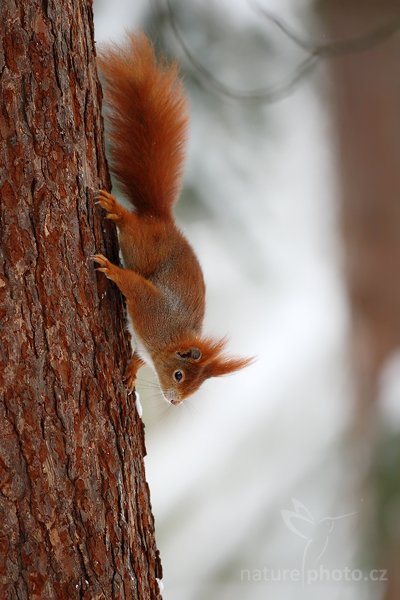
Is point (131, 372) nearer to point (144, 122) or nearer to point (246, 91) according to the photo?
point (144, 122)

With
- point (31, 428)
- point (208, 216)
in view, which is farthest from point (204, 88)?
point (31, 428)

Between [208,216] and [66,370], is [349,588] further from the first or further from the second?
[66,370]

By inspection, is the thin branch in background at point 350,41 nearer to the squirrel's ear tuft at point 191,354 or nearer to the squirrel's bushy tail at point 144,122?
the squirrel's bushy tail at point 144,122

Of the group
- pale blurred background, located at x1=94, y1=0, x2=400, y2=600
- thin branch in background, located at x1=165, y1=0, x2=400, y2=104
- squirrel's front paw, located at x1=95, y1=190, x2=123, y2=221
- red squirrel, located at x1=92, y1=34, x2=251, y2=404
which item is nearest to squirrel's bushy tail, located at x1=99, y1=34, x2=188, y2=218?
red squirrel, located at x1=92, y1=34, x2=251, y2=404

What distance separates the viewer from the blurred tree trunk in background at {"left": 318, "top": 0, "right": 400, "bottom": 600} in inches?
122

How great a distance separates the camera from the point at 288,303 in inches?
Answer: 154

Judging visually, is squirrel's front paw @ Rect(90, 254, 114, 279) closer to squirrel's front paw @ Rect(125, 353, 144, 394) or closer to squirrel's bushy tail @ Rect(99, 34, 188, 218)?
squirrel's front paw @ Rect(125, 353, 144, 394)

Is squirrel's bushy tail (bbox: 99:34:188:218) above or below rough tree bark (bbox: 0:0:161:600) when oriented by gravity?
above

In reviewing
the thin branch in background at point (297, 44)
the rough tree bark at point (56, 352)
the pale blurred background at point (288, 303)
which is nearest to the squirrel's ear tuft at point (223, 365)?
the rough tree bark at point (56, 352)

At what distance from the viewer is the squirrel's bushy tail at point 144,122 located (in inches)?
74.0

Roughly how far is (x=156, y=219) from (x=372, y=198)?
1456 mm

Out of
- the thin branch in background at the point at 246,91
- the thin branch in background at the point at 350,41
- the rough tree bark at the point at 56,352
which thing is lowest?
the rough tree bark at the point at 56,352

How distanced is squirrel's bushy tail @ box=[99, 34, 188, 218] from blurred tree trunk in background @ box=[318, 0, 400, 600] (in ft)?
4.39

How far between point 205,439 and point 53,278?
246 centimetres
